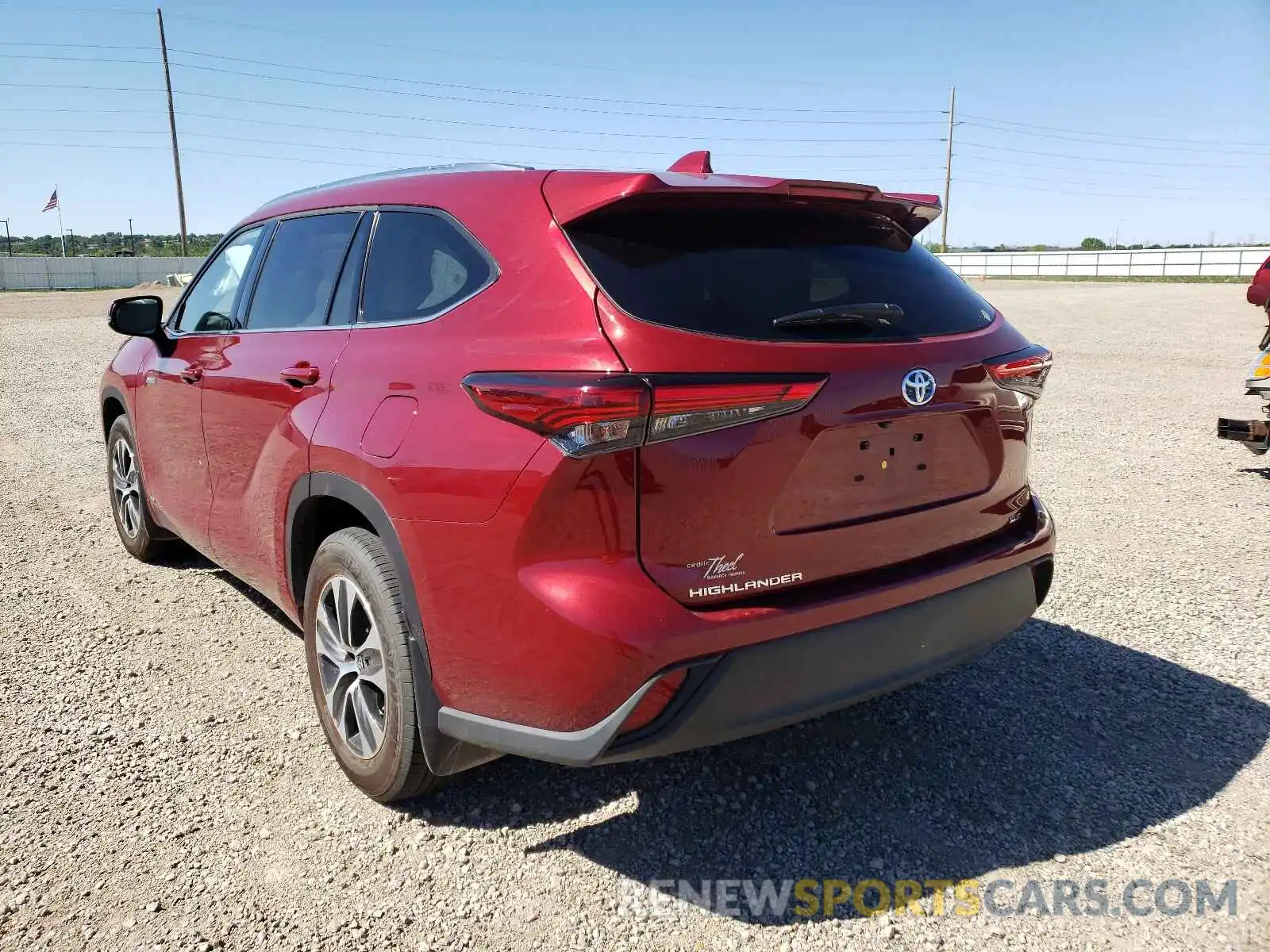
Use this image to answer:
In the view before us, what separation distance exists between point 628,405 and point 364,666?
1.28 meters

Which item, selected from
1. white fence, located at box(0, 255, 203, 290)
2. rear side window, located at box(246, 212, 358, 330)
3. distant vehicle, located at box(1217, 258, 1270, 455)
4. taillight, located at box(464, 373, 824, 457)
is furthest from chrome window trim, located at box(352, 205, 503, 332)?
white fence, located at box(0, 255, 203, 290)

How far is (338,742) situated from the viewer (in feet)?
9.70

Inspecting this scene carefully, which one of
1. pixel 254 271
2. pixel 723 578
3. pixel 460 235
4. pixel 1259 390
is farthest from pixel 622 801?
pixel 1259 390

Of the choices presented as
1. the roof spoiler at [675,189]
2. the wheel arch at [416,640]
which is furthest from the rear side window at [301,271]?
the roof spoiler at [675,189]

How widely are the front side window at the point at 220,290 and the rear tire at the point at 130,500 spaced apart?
0.92 metres

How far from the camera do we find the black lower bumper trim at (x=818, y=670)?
86.4 inches

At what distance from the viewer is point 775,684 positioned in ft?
7.43

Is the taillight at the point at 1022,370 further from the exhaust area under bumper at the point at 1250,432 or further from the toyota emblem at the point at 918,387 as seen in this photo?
the exhaust area under bumper at the point at 1250,432

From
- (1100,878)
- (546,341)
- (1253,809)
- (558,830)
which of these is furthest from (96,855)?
(1253,809)

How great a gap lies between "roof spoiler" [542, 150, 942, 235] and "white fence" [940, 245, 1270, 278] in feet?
155

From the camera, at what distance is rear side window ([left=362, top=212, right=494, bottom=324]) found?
2.59 metres

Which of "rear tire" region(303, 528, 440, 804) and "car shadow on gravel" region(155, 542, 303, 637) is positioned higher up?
"rear tire" region(303, 528, 440, 804)

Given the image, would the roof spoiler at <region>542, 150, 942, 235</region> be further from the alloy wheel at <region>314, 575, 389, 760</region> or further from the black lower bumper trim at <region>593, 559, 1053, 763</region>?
the alloy wheel at <region>314, 575, 389, 760</region>

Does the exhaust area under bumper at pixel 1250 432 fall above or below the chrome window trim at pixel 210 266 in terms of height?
below
